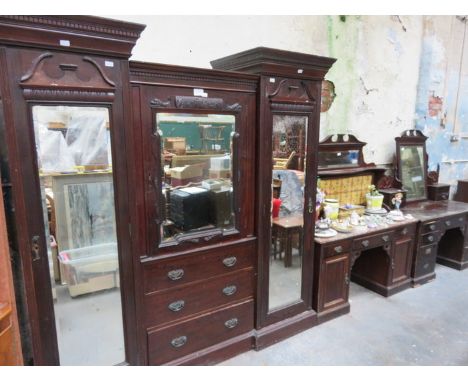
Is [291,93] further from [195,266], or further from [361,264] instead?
[361,264]

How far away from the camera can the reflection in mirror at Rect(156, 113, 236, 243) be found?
67.5 inches

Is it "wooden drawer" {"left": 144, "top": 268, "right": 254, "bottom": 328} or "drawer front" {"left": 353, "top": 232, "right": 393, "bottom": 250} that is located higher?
"drawer front" {"left": 353, "top": 232, "right": 393, "bottom": 250}

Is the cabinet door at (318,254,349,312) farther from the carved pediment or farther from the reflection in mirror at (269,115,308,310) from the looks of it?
the carved pediment

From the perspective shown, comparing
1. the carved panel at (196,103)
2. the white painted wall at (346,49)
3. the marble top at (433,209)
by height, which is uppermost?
the white painted wall at (346,49)

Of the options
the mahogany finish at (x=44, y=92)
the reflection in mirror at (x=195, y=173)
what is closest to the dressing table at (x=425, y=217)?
the reflection in mirror at (x=195, y=173)

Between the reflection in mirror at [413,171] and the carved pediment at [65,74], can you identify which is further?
the reflection in mirror at [413,171]

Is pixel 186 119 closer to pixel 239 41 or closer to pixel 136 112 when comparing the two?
pixel 136 112

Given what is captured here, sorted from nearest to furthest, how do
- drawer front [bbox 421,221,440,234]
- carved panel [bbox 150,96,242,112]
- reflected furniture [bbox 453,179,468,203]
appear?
carved panel [bbox 150,96,242,112]
drawer front [bbox 421,221,440,234]
reflected furniture [bbox 453,179,468,203]

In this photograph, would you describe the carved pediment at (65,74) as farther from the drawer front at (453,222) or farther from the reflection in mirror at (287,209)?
the drawer front at (453,222)

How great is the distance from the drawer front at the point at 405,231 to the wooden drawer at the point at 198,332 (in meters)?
1.58

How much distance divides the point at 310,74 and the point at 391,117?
6.18ft

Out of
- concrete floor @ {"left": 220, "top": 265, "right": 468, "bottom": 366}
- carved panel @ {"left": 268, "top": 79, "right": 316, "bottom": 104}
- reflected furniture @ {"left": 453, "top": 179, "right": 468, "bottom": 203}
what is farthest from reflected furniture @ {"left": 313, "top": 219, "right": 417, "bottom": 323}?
reflected furniture @ {"left": 453, "top": 179, "right": 468, "bottom": 203}

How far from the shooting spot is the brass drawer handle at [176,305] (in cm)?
183

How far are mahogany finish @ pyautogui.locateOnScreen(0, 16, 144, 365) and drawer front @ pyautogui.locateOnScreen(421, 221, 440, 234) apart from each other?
2.80 metres
